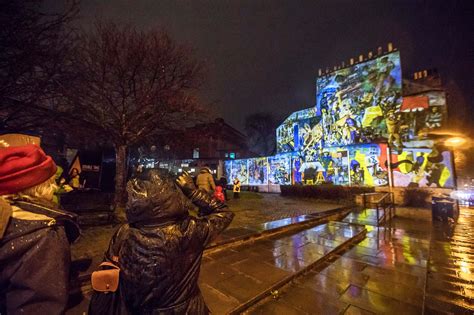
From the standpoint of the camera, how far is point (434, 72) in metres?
17.0

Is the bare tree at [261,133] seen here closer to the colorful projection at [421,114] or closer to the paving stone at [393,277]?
the colorful projection at [421,114]

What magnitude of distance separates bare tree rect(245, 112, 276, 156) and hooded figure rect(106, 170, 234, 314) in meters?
37.6

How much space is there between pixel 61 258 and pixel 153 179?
25.5 inches

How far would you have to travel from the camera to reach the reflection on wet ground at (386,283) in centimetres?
294

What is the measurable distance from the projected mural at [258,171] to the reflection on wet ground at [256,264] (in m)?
18.3

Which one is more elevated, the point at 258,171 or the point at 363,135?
the point at 363,135

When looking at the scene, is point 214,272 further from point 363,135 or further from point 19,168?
point 363,135

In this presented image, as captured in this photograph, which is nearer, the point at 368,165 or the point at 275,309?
the point at 275,309

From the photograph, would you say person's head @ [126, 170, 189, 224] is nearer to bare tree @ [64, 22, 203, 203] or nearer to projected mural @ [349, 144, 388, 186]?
bare tree @ [64, 22, 203, 203]

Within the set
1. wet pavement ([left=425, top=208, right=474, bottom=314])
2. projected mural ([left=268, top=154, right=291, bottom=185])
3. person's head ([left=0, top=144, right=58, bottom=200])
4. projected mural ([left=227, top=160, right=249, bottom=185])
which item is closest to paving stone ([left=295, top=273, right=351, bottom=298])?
wet pavement ([left=425, top=208, right=474, bottom=314])

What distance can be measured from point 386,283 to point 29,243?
477 centimetres

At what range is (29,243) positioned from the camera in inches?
44.2

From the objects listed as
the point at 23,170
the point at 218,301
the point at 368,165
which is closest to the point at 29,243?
the point at 23,170

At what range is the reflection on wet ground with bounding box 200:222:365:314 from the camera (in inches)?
122
